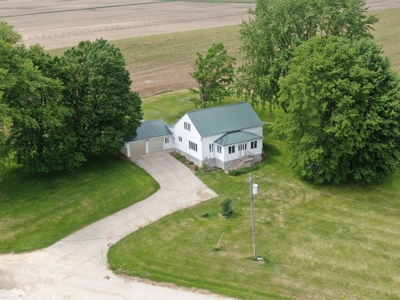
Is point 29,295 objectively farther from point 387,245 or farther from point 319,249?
point 387,245

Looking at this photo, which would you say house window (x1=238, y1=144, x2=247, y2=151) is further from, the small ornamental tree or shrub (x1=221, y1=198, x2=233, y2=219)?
the small ornamental tree

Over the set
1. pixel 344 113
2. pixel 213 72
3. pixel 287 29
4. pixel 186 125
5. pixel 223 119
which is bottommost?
pixel 186 125

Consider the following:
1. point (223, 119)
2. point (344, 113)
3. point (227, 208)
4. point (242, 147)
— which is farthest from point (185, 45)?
point (227, 208)

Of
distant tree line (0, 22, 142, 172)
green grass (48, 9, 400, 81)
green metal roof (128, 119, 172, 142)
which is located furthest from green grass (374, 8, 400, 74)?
distant tree line (0, 22, 142, 172)

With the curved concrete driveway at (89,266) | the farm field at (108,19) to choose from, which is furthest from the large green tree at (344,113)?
the farm field at (108,19)

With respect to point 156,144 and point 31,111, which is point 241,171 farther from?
point 31,111

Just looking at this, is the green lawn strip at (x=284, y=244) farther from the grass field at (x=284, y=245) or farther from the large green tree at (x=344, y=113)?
the large green tree at (x=344, y=113)
